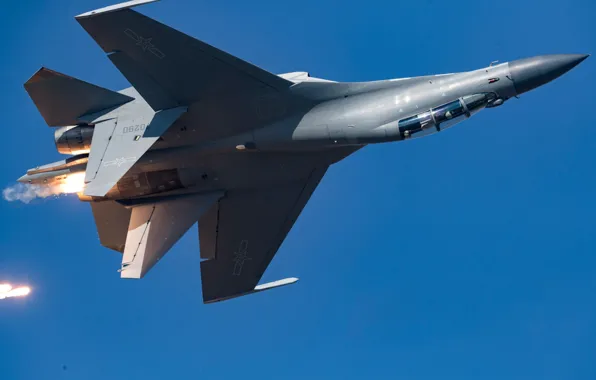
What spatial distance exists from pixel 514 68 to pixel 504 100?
762 mm

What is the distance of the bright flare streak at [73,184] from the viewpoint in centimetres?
2245

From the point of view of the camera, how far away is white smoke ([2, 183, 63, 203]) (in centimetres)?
2297

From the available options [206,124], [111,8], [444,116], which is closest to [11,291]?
[206,124]

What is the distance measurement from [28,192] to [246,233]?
20.0ft

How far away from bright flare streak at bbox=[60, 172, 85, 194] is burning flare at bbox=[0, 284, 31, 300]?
4.43 metres

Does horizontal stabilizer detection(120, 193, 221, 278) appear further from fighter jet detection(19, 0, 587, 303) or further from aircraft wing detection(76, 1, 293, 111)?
aircraft wing detection(76, 1, 293, 111)

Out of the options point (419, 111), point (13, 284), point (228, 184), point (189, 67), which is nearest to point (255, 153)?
point (228, 184)

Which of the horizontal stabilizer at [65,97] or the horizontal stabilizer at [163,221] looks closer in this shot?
the horizontal stabilizer at [65,97]

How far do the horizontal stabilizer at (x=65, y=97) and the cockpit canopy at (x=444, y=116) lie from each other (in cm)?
702

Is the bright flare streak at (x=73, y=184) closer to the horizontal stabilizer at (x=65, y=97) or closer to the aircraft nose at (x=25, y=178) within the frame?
the aircraft nose at (x=25, y=178)

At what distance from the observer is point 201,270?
24578mm

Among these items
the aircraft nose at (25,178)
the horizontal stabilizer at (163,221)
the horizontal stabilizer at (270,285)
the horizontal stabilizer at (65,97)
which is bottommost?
the horizontal stabilizer at (270,285)

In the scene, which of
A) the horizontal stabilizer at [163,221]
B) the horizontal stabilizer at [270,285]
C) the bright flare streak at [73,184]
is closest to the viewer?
the bright flare streak at [73,184]

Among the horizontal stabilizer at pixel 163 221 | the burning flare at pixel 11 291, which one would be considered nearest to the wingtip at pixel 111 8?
the horizontal stabilizer at pixel 163 221
